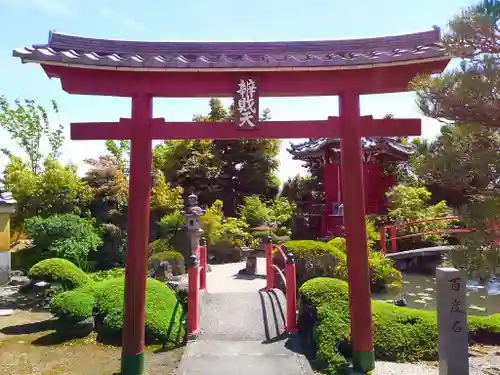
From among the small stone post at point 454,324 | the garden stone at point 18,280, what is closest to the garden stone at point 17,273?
the garden stone at point 18,280

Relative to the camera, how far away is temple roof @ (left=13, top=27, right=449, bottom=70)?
218 inches

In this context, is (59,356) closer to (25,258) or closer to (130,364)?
(130,364)

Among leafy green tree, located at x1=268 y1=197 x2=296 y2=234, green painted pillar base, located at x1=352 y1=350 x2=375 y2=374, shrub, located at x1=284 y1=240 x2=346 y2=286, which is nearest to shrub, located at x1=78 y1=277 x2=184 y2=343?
green painted pillar base, located at x1=352 y1=350 x2=375 y2=374

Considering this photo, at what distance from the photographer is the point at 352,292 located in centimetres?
593

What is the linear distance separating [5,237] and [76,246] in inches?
106

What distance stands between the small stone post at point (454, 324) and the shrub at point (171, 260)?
32.8 feet

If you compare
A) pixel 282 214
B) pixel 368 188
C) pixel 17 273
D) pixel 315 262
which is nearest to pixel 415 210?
pixel 368 188

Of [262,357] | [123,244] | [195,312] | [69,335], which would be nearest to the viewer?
[262,357]

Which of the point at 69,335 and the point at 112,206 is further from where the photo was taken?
the point at 112,206

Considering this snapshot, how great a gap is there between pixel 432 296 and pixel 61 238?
1098 cm

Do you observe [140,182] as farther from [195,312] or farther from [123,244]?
[123,244]

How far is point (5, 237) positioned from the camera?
47.9ft

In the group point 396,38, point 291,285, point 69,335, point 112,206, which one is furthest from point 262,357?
point 112,206

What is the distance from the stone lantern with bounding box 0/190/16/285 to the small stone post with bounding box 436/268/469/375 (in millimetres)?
13589
